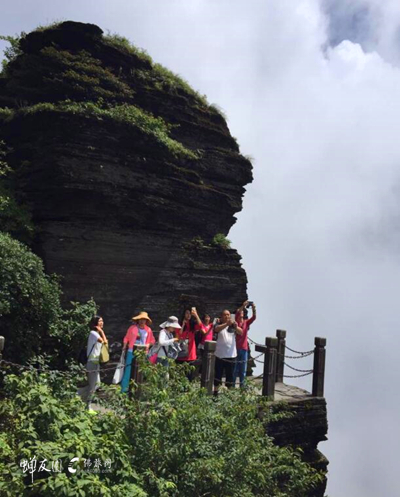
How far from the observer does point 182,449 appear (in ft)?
20.8

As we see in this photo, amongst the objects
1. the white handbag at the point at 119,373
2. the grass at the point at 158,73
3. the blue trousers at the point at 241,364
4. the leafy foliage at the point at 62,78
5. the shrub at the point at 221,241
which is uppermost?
the grass at the point at 158,73

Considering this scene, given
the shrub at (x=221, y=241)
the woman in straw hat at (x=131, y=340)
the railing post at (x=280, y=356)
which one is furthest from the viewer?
the shrub at (x=221, y=241)

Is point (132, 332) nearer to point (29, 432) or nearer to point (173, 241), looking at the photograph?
point (29, 432)

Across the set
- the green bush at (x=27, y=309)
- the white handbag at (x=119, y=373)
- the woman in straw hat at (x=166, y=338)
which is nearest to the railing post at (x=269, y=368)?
the woman in straw hat at (x=166, y=338)

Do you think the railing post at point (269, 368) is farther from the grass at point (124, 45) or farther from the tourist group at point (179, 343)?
the grass at point (124, 45)

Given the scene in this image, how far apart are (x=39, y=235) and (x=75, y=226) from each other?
91 cm

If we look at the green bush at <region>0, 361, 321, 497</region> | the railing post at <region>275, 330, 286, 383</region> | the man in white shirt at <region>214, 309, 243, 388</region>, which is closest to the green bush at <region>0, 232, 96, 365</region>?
the green bush at <region>0, 361, 321, 497</region>

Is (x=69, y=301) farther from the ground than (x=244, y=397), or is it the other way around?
(x=69, y=301)

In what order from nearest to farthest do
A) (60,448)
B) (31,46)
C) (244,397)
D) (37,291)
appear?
(60,448), (244,397), (37,291), (31,46)

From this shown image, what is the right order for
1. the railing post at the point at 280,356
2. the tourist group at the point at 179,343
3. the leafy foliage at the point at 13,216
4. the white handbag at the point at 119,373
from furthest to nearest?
the railing post at the point at 280,356 < the leafy foliage at the point at 13,216 < the white handbag at the point at 119,373 < the tourist group at the point at 179,343

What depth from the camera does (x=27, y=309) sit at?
32.9ft

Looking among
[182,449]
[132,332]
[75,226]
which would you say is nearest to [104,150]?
[75,226]

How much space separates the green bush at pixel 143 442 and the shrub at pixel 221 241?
8081mm

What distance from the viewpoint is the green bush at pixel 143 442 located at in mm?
5410
